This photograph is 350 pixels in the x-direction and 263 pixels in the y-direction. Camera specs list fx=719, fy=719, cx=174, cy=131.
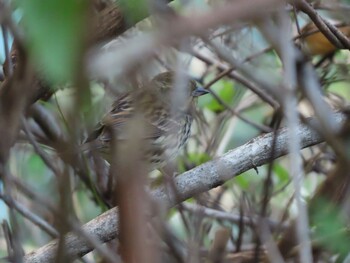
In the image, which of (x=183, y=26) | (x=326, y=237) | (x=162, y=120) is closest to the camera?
(x=183, y=26)

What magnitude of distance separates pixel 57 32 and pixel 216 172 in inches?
81.5

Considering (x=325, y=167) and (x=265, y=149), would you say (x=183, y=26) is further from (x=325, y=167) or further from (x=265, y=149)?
(x=325, y=167)

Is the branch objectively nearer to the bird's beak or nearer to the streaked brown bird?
the streaked brown bird

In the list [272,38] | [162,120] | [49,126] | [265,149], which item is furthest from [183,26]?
[162,120]

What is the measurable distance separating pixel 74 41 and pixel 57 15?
0.12 feet

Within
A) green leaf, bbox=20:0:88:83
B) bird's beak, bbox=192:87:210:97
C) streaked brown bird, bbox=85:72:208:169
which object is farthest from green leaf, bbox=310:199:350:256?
bird's beak, bbox=192:87:210:97

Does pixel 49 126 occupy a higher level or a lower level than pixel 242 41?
higher

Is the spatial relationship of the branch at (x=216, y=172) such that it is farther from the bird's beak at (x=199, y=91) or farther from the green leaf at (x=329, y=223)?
the bird's beak at (x=199, y=91)

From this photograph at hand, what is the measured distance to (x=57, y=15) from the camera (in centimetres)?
81

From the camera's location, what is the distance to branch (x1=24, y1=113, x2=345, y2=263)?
2738mm

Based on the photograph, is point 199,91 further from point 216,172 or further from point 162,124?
point 216,172

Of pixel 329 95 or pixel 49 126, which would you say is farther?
pixel 329 95

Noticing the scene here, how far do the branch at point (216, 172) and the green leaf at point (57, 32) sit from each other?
1917 mm

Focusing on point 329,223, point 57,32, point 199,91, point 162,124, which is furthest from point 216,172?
point 57,32
